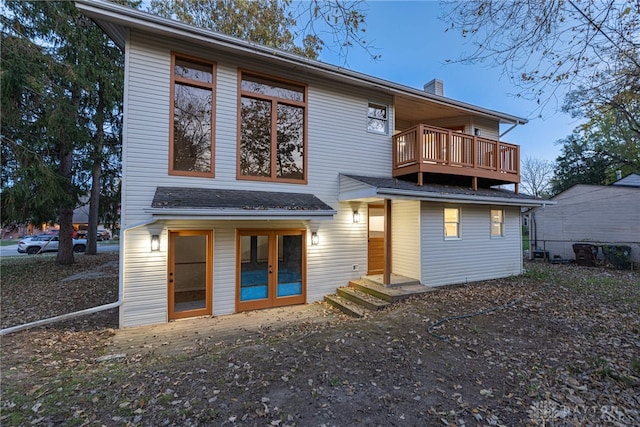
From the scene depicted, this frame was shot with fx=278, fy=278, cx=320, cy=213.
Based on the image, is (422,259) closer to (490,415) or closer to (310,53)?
(490,415)

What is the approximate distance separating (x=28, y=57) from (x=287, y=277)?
1073 centimetres

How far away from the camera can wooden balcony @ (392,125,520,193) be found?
850 cm

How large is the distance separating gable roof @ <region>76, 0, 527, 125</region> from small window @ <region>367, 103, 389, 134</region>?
53cm

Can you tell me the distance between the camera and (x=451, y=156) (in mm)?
8820

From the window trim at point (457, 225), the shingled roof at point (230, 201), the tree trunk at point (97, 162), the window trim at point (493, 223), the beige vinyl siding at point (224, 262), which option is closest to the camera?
the shingled roof at point (230, 201)

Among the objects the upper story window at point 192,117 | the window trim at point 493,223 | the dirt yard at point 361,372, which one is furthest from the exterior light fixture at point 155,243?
the window trim at point 493,223

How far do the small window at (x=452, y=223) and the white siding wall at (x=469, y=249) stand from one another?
0.14m

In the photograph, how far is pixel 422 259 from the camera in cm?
831

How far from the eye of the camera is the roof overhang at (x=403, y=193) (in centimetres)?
724

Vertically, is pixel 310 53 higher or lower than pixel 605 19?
higher

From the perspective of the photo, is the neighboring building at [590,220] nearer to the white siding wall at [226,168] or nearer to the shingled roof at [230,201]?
the white siding wall at [226,168]

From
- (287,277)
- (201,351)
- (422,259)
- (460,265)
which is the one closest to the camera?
(201,351)

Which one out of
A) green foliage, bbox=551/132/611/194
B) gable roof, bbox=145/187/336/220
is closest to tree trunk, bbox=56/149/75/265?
gable roof, bbox=145/187/336/220

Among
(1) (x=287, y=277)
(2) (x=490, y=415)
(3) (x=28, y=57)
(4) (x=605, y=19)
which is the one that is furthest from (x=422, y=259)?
(3) (x=28, y=57)
